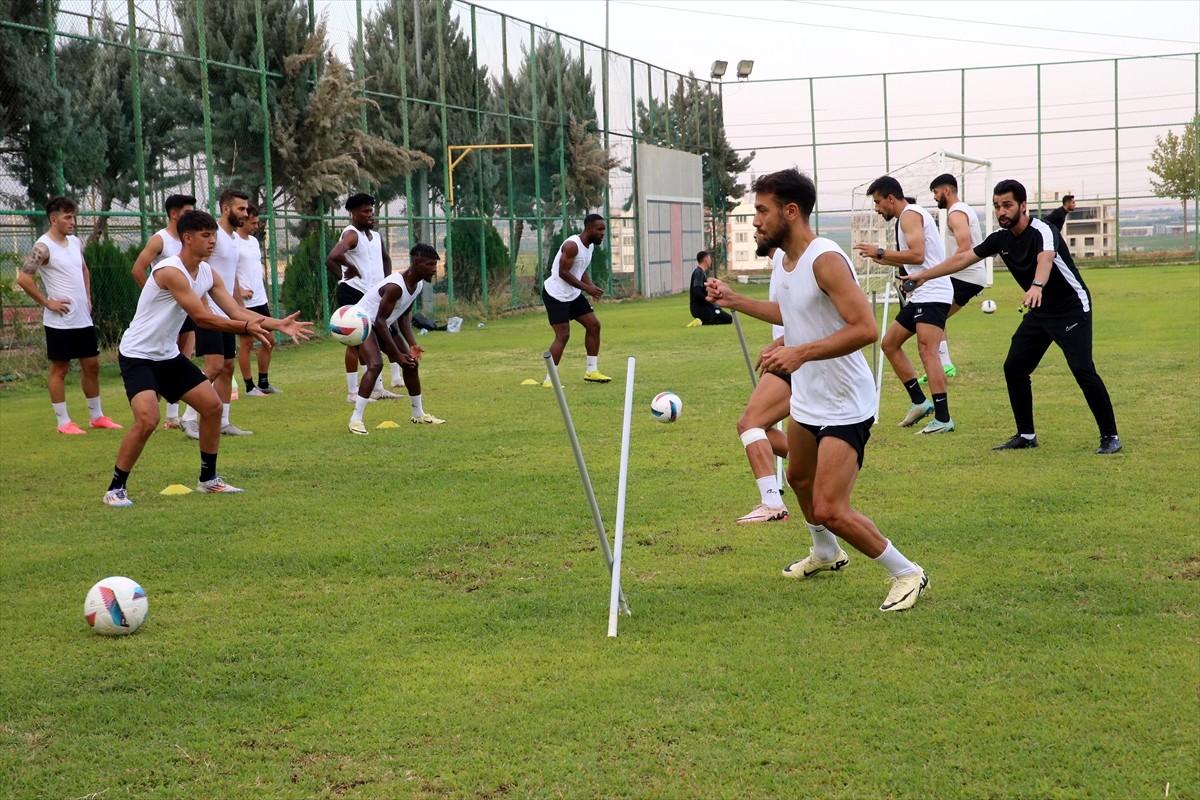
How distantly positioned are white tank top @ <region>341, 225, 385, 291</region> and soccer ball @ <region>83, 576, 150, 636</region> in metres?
8.08

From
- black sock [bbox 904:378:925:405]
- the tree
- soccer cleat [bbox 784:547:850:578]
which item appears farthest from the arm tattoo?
the tree

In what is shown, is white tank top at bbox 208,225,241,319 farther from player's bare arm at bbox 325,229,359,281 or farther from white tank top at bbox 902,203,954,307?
white tank top at bbox 902,203,954,307

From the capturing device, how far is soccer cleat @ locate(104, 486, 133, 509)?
846 centimetres

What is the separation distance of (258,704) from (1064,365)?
12.3 metres

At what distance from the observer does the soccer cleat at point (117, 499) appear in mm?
8461

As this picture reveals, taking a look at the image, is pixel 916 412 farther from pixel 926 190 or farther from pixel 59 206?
pixel 926 190

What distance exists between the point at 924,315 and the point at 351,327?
5.08 metres

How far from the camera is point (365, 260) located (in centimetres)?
1347

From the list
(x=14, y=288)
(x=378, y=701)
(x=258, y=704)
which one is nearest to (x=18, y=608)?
(x=258, y=704)

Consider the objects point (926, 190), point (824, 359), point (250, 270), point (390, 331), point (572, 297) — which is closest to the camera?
point (824, 359)

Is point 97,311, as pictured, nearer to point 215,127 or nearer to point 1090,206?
point 215,127

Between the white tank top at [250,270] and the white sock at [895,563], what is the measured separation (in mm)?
9824

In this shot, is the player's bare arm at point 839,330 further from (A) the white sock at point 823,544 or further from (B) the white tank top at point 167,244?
(B) the white tank top at point 167,244

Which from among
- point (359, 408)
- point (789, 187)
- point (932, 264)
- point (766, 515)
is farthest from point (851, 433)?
point (359, 408)
